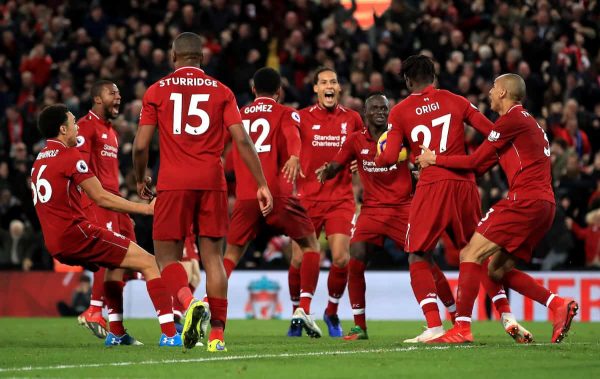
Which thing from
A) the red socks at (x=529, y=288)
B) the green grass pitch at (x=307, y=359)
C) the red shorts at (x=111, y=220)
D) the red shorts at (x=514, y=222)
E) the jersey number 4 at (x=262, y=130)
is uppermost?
the jersey number 4 at (x=262, y=130)

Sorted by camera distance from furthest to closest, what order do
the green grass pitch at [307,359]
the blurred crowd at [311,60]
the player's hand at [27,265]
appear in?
the player's hand at [27,265] < the blurred crowd at [311,60] < the green grass pitch at [307,359]

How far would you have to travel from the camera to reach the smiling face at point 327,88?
13.3m

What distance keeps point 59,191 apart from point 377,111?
368cm

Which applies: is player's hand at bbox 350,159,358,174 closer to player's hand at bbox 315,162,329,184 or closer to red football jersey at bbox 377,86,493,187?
player's hand at bbox 315,162,329,184

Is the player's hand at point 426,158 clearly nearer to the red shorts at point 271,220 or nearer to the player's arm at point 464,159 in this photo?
the player's arm at point 464,159

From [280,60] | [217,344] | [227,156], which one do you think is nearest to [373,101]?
[217,344]

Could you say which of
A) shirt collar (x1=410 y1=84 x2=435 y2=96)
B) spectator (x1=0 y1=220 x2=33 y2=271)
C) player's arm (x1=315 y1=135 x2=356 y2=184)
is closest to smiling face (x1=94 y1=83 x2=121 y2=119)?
player's arm (x1=315 y1=135 x2=356 y2=184)

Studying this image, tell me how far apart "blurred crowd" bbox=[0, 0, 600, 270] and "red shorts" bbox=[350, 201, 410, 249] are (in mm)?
6335

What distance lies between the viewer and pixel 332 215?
521 inches

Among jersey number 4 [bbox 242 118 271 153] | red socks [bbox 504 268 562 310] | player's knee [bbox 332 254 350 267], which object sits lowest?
red socks [bbox 504 268 562 310]

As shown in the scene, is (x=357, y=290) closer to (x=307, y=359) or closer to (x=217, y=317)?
(x=217, y=317)

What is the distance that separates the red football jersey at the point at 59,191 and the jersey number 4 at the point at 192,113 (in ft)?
4.46

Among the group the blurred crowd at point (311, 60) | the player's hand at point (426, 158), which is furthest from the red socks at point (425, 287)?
the blurred crowd at point (311, 60)

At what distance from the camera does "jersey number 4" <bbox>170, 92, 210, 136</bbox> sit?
31.9 feet
